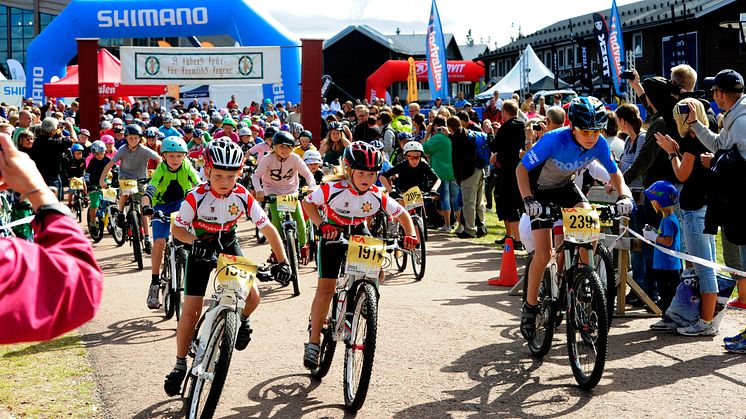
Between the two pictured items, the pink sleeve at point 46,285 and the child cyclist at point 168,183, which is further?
the child cyclist at point 168,183

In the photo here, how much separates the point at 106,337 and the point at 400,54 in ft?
280

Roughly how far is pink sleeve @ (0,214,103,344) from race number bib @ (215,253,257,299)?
326cm

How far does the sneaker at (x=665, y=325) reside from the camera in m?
8.48

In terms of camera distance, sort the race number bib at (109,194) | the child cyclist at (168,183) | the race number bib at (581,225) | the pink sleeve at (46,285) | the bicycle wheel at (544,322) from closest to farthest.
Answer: the pink sleeve at (46,285)
the race number bib at (581,225)
the bicycle wheel at (544,322)
the child cyclist at (168,183)
the race number bib at (109,194)

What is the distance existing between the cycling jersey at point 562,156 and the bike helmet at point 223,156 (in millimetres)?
2306

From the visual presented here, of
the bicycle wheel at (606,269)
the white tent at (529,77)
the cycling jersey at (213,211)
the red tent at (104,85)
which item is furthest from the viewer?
the white tent at (529,77)

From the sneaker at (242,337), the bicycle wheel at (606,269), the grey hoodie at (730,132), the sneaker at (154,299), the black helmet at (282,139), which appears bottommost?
the sneaker at (154,299)

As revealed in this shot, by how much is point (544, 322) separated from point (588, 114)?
5.38ft

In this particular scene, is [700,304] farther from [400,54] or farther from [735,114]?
[400,54]

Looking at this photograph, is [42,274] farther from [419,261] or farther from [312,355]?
[419,261]

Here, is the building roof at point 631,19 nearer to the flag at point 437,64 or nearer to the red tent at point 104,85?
the flag at point 437,64

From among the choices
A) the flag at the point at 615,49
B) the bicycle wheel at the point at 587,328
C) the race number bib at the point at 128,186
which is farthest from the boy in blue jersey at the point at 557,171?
the flag at the point at 615,49

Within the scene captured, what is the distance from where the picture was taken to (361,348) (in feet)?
20.4

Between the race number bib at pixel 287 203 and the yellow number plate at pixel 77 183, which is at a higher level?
the yellow number plate at pixel 77 183
